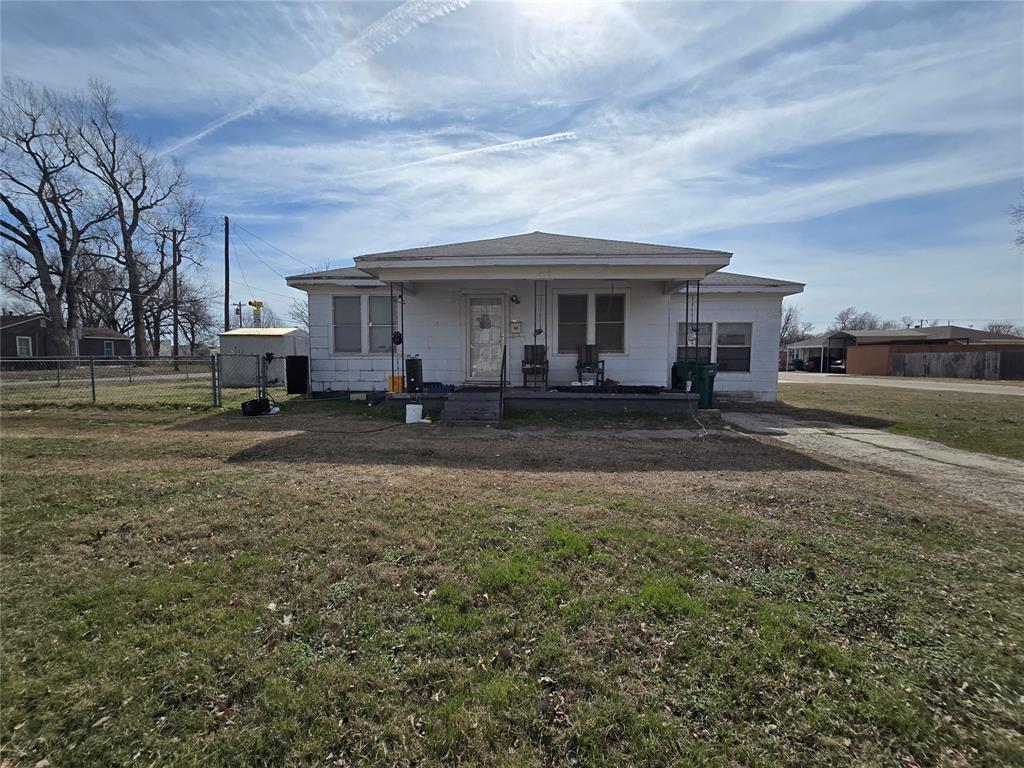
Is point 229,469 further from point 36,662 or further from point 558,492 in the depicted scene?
point 558,492

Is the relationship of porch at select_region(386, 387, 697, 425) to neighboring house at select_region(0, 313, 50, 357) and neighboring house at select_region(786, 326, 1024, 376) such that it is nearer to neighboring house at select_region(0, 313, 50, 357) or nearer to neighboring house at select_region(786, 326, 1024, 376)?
neighboring house at select_region(786, 326, 1024, 376)

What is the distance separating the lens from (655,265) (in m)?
9.55

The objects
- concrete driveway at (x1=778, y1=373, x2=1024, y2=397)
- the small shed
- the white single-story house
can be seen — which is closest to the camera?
the white single-story house

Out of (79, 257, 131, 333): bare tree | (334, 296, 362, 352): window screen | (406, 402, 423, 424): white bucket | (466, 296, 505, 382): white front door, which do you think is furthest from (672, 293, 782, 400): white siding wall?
(79, 257, 131, 333): bare tree

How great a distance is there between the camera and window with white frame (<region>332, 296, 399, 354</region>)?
12734mm

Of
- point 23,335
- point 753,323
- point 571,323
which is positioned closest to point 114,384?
point 571,323

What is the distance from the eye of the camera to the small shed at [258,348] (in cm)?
1903

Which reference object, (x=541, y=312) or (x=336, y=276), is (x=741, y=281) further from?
(x=336, y=276)

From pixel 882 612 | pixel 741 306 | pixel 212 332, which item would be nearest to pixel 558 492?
pixel 882 612

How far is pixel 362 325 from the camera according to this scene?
12812mm

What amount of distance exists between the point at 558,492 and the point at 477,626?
7.58 ft

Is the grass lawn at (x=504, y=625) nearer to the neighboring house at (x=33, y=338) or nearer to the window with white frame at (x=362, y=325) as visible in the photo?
the window with white frame at (x=362, y=325)

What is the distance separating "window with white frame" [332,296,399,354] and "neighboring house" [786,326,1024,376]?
36.7 m

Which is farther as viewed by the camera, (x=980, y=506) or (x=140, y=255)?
(x=140, y=255)
